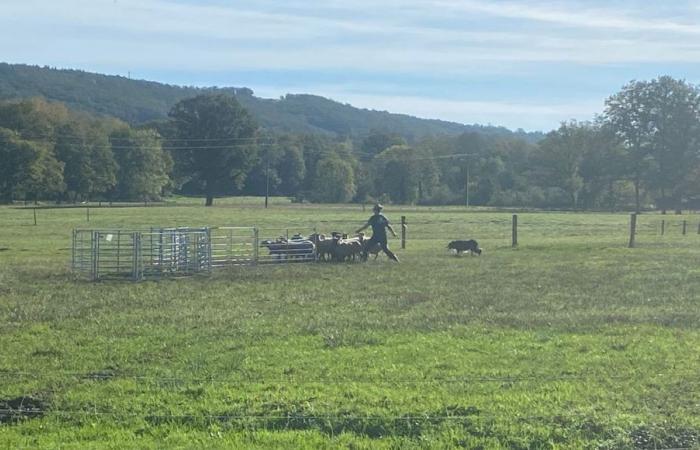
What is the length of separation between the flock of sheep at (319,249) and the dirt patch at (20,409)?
18.0 metres

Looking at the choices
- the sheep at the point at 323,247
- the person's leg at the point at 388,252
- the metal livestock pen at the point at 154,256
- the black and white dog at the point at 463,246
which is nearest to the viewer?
the metal livestock pen at the point at 154,256

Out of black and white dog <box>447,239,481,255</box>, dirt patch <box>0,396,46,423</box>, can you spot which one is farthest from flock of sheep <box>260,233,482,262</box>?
dirt patch <box>0,396,46,423</box>

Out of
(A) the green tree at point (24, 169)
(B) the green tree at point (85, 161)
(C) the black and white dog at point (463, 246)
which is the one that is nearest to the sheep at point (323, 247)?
(C) the black and white dog at point (463, 246)

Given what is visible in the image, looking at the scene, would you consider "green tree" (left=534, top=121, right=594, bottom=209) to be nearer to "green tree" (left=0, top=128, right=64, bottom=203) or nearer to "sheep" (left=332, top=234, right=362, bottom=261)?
"green tree" (left=0, top=128, right=64, bottom=203)

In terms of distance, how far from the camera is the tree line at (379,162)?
98500mm

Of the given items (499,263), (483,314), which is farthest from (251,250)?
(483,314)

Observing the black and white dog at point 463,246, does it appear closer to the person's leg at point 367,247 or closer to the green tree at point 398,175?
the person's leg at point 367,247

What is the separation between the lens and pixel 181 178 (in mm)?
119875

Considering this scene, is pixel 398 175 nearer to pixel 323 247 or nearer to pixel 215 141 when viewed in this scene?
pixel 215 141

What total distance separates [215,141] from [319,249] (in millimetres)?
85881

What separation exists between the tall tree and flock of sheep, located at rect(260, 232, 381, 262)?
82.6 metres

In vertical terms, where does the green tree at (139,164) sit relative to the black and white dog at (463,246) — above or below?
above

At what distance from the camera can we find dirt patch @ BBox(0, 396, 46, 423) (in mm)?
7996

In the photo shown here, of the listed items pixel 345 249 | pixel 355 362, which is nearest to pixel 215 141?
pixel 345 249
